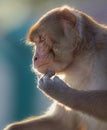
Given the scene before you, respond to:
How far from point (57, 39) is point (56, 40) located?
13 mm

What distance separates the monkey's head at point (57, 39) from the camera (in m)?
6.62

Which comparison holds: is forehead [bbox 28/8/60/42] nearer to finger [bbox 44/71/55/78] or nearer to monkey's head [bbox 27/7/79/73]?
monkey's head [bbox 27/7/79/73]

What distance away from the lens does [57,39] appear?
6.68 metres

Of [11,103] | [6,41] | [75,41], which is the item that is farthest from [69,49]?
[6,41]

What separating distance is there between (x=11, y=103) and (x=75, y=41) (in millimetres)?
3112

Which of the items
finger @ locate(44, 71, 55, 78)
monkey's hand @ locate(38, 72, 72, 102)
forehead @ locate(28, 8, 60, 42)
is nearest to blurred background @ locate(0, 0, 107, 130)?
forehead @ locate(28, 8, 60, 42)

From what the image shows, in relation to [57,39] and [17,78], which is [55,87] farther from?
[17,78]

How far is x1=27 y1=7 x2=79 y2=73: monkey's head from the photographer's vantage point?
6.62 meters

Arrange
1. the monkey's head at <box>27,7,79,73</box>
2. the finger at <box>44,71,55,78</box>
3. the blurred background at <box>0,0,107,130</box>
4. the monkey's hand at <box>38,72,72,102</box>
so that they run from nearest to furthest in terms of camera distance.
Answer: the monkey's hand at <box>38,72,72,102</box> < the finger at <box>44,71,55,78</box> < the monkey's head at <box>27,7,79,73</box> < the blurred background at <box>0,0,107,130</box>

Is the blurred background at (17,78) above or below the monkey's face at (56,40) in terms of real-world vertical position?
below

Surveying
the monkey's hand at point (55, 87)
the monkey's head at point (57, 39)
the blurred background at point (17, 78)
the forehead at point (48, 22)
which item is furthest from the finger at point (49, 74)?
the blurred background at point (17, 78)

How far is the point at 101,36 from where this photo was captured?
6.59 m

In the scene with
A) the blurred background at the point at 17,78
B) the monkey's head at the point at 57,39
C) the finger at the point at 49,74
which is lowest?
the blurred background at the point at 17,78

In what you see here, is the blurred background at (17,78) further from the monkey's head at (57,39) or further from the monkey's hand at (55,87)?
the monkey's hand at (55,87)
